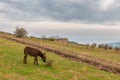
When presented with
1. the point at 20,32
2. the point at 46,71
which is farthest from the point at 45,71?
the point at 20,32

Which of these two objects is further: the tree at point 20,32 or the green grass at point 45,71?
the tree at point 20,32

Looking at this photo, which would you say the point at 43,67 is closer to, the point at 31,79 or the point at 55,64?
the point at 55,64

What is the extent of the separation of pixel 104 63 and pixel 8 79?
17432 mm

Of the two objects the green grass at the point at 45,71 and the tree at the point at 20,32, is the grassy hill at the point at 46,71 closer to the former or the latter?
the green grass at the point at 45,71

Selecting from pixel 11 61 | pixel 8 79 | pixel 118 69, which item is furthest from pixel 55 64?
pixel 8 79

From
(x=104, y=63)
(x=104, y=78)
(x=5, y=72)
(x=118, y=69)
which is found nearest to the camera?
(x=5, y=72)

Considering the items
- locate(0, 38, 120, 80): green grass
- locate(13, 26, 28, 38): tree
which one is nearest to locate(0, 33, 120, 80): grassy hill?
locate(0, 38, 120, 80): green grass

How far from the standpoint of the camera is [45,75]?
2867cm

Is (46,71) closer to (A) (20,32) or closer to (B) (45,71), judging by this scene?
(B) (45,71)

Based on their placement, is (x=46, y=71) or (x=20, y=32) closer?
(x=46, y=71)

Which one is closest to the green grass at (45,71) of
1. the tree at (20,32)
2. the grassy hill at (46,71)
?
the grassy hill at (46,71)

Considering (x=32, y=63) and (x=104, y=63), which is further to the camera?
(x=104, y=63)

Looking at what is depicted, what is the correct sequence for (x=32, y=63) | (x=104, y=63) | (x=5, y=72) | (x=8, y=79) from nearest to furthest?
(x=8, y=79), (x=5, y=72), (x=32, y=63), (x=104, y=63)

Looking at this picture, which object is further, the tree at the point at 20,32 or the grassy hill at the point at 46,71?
the tree at the point at 20,32
